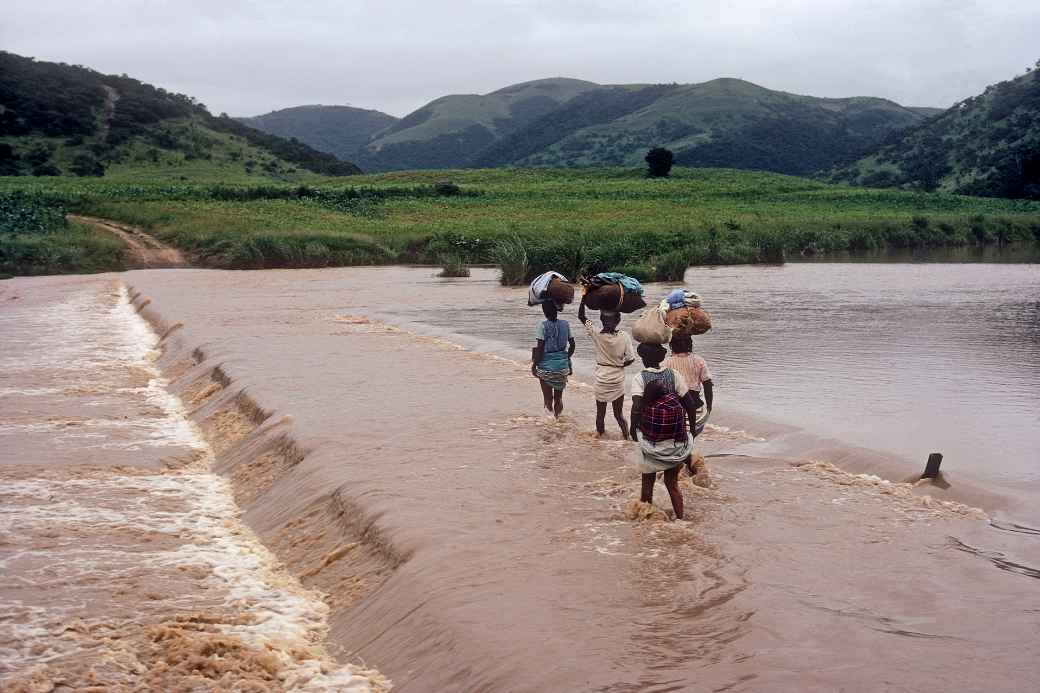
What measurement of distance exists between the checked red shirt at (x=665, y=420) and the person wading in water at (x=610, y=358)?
7.18 feet

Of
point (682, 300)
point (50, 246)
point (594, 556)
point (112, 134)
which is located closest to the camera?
point (594, 556)

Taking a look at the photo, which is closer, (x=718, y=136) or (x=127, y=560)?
(x=127, y=560)

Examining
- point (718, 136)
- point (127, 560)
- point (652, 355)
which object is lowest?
point (127, 560)

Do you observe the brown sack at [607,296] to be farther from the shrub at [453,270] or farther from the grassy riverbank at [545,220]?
the shrub at [453,270]

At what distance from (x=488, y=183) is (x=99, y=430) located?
76.6 m

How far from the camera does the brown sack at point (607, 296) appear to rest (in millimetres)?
9008

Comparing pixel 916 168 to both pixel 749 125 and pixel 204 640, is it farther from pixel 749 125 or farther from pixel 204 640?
pixel 204 640

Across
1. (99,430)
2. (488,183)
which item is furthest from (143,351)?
(488,183)

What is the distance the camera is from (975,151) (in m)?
94.6

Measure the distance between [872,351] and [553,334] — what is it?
8162 mm

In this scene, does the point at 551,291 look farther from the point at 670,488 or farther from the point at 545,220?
the point at 545,220

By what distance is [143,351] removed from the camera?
62.2 feet

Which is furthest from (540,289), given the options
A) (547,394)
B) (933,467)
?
(933,467)

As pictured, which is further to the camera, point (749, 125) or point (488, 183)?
point (749, 125)
